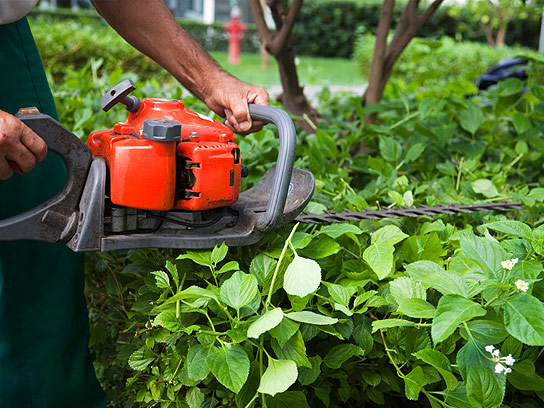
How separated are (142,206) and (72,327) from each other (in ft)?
2.05

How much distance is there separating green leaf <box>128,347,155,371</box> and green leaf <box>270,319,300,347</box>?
37 cm

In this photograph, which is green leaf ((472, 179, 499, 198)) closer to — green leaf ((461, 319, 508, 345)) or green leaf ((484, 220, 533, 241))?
green leaf ((484, 220, 533, 241))

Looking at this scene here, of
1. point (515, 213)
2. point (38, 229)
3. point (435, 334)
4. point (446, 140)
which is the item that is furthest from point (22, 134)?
point (446, 140)

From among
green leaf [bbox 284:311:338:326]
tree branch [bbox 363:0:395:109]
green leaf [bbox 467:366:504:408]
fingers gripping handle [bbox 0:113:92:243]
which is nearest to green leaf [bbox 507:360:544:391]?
green leaf [bbox 467:366:504:408]

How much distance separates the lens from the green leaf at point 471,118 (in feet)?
8.34

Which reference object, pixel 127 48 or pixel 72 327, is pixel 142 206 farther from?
pixel 127 48

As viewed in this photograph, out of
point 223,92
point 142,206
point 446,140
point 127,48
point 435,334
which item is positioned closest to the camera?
point 435,334

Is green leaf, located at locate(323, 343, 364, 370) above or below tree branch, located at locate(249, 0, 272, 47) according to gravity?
below

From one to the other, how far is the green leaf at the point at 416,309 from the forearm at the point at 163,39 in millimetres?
837

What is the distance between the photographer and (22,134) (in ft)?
3.88

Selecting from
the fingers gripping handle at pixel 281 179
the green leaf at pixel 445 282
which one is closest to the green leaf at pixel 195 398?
the fingers gripping handle at pixel 281 179

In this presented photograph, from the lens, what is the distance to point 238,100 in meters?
1.62

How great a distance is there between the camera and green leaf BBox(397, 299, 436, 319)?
1196 millimetres

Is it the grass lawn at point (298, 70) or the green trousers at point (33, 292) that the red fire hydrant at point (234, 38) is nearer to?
the grass lawn at point (298, 70)
